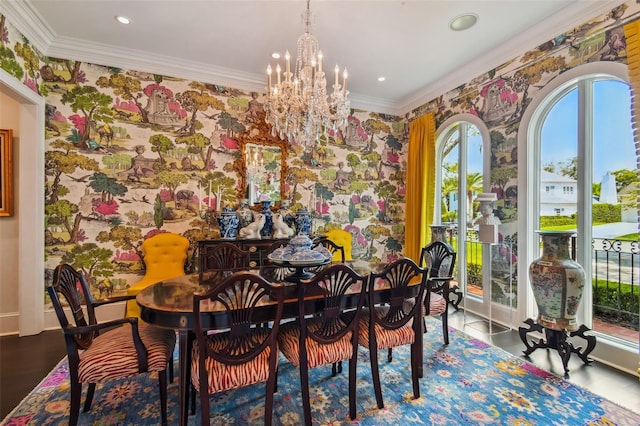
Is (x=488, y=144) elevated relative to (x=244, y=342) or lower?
elevated

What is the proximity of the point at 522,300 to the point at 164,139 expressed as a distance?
4.63 metres

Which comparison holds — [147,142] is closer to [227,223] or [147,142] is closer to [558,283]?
[227,223]

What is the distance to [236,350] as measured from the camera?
1635 millimetres

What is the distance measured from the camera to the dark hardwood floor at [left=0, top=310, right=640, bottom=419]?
2.06 m

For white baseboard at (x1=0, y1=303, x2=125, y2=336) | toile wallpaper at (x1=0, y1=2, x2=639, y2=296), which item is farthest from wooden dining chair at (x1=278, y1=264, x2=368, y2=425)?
white baseboard at (x1=0, y1=303, x2=125, y2=336)

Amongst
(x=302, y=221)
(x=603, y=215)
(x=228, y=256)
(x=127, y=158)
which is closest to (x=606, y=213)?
(x=603, y=215)

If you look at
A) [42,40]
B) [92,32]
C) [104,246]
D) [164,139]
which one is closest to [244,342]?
[104,246]

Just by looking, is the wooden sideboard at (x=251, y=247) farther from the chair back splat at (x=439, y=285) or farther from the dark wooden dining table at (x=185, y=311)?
the chair back splat at (x=439, y=285)

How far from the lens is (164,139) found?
362 centimetres

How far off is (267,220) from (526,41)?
3.60m

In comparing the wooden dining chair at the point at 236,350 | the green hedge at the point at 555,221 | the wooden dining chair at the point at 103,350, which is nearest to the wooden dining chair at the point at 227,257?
the wooden dining chair at the point at 103,350

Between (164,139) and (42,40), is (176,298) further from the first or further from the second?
(42,40)

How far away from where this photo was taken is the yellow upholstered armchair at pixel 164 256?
3395 millimetres

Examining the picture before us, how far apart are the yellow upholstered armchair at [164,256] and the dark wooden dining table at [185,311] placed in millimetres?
1584
